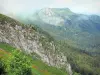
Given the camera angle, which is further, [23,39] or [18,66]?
[23,39]

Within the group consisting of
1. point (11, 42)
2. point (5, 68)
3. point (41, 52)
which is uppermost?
point (5, 68)

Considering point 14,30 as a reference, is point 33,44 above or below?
below

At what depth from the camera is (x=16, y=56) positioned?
7300cm

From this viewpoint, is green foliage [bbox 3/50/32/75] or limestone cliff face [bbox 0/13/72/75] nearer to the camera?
green foliage [bbox 3/50/32/75]

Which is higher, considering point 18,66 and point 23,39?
point 18,66

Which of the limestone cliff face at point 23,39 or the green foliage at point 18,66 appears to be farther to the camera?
the limestone cliff face at point 23,39

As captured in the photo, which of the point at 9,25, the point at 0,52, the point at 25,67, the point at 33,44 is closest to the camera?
the point at 25,67

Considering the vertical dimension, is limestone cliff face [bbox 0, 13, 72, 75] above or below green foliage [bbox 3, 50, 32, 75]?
below

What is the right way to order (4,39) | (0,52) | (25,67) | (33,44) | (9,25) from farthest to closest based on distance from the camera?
1. (33,44)
2. (9,25)
3. (4,39)
4. (0,52)
5. (25,67)

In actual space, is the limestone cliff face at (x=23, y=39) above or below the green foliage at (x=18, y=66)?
below

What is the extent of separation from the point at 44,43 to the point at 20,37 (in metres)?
28.5

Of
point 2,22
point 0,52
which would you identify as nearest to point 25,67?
point 0,52

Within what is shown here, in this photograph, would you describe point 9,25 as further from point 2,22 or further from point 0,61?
point 0,61

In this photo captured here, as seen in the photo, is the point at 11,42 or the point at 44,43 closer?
the point at 11,42
